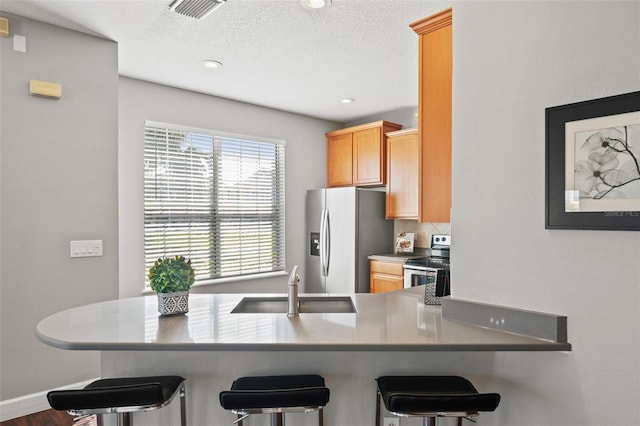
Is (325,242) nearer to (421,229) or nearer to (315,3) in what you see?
(421,229)

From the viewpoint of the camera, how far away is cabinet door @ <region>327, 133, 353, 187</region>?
16.3 feet

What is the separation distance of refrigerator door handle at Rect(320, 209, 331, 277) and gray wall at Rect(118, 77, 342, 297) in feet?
1.31

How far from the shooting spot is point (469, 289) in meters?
1.76

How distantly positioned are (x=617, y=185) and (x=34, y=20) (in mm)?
3418

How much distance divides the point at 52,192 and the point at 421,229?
11.8 ft

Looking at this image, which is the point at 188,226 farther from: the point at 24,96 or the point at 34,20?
the point at 34,20

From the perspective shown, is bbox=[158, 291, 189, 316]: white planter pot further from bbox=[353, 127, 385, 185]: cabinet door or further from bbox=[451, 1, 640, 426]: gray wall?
bbox=[353, 127, 385, 185]: cabinet door

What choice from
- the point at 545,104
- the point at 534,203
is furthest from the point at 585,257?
the point at 545,104

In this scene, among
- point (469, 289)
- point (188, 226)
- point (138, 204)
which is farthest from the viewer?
point (188, 226)

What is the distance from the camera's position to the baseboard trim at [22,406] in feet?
8.16

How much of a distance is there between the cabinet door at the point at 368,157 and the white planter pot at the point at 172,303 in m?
3.22

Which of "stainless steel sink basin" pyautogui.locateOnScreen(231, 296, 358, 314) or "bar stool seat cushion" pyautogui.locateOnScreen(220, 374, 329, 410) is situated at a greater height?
"stainless steel sink basin" pyautogui.locateOnScreen(231, 296, 358, 314)

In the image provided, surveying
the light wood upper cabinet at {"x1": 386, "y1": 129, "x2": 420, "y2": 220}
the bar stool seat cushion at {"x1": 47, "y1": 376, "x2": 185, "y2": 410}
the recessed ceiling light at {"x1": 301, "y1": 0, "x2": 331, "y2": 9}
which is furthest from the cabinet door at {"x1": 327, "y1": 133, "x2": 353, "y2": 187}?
the bar stool seat cushion at {"x1": 47, "y1": 376, "x2": 185, "y2": 410}

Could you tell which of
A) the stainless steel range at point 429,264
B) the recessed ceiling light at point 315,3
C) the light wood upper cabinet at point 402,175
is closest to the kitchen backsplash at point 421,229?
the stainless steel range at point 429,264
